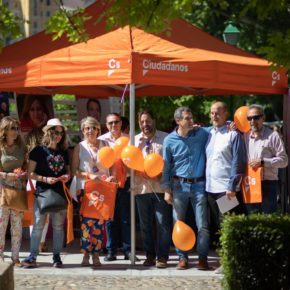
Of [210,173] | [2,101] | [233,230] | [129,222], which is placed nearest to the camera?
[233,230]

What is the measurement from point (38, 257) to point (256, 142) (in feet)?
11.0

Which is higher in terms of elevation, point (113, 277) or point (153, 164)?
point (153, 164)

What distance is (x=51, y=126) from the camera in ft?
37.3

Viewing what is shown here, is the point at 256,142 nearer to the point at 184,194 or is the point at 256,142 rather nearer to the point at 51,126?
the point at 184,194

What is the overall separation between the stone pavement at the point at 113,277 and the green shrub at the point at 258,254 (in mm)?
2206

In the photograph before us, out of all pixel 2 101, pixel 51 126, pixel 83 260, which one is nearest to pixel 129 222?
pixel 83 260

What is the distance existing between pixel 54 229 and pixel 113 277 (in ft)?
3.63

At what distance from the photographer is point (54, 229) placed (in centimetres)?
1147

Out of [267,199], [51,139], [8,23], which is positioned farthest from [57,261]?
[8,23]

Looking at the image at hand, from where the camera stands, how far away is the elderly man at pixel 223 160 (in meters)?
11.2

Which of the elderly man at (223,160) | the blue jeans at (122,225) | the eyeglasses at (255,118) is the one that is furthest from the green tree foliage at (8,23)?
the blue jeans at (122,225)

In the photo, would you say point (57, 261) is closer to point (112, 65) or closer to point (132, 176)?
point (132, 176)

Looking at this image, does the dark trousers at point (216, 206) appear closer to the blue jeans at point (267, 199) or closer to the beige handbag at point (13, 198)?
the blue jeans at point (267, 199)

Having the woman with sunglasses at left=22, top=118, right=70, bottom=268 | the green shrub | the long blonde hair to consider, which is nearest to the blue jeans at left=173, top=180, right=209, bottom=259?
the woman with sunglasses at left=22, top=118, right=70, bottom=268
